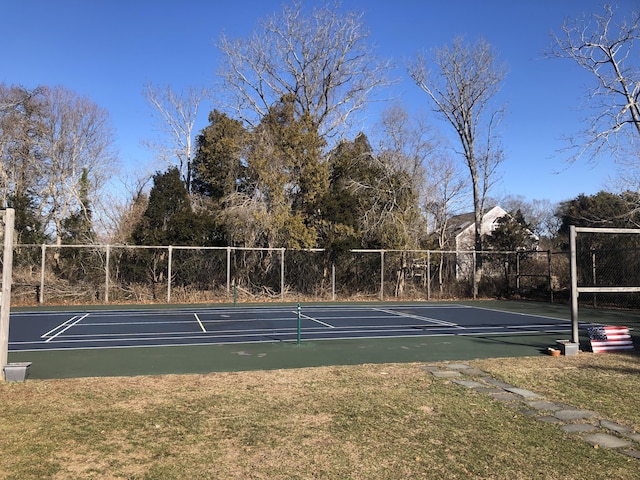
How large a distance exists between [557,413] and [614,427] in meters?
0.64

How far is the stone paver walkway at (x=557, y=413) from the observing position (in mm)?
4988

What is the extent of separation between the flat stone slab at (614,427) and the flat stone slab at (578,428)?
5.8 inches

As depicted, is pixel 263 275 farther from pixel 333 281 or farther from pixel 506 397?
pixel 506 397

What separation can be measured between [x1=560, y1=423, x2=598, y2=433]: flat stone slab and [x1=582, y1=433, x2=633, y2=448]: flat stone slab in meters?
0.14

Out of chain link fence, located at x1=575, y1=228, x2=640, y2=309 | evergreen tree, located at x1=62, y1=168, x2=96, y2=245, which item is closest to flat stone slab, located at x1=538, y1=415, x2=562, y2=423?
chain link fence, located at x1=575, y1=228, x2=640, y2=309

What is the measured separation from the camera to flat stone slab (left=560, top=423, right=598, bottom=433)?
17.4 feet

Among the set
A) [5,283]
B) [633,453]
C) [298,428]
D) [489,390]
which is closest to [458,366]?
[489,390]

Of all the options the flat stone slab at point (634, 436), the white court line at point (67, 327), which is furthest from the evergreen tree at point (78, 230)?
the flat stone slab at point (634, 436)

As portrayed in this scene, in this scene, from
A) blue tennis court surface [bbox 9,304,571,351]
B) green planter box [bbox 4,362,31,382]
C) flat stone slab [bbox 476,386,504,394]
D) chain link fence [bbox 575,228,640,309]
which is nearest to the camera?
flat stone slab [bbox 476,386,504,394]

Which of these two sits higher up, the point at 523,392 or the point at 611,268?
the point at 611,268

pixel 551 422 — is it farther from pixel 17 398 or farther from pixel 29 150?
pixel 29 150

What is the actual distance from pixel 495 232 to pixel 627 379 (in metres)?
23.6

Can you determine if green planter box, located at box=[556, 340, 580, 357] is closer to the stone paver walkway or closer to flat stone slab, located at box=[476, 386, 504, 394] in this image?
the stone paver walkway

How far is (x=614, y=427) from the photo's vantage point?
214 inches
